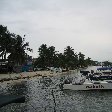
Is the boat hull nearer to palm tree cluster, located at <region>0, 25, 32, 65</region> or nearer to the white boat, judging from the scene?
the white boat

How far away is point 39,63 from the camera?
172375mm

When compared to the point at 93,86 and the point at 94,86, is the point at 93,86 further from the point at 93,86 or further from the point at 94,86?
the point at 94,86

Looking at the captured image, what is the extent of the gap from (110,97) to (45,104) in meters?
14.0

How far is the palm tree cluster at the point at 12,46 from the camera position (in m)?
113

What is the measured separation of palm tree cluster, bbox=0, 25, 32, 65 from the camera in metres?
113

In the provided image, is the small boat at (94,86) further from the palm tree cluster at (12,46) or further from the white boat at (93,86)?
the palm tree cluster at (12,46)

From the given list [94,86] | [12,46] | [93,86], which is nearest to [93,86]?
[93,86]

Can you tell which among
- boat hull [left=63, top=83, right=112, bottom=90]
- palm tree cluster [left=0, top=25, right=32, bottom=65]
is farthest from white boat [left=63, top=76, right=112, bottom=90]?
palm tree cluster [left=0, top=25, right=32, bottom=65]

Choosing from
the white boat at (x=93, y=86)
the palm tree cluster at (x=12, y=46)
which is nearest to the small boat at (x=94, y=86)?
the white boat at (x=93, y=86)

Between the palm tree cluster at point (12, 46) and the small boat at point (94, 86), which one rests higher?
the palm tree cluster at point (12, 46)

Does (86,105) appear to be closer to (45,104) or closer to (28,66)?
(45,104)

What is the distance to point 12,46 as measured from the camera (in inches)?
4535

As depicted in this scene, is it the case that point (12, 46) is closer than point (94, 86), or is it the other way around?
point (94, 86)

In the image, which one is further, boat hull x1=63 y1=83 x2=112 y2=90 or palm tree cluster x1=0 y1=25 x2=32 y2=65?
palm tree cluster x1=0 y1=25 x2=32 y2=65
